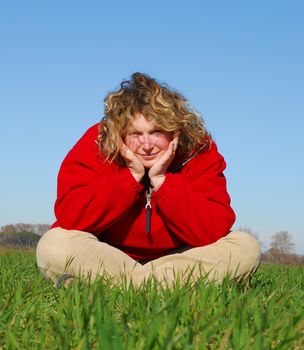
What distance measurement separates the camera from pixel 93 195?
4703 millimetres

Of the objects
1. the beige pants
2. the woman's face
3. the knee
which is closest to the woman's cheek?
the woman's face

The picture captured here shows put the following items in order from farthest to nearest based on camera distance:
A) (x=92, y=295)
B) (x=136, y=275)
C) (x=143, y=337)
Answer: (x=136, y=275) < (x=92, y=295) < (x=143, y=337)

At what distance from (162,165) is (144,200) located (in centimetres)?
35

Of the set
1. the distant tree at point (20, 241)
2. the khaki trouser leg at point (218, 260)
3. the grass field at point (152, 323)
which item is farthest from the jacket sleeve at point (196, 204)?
the distant tree at point (20, 241)

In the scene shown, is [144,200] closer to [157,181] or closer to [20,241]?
[157,181]

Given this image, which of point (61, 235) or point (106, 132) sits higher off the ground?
point (106, 132)

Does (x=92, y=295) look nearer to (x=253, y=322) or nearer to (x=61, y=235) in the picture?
(x=253, y=322)

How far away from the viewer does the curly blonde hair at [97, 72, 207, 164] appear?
4789 millimetres

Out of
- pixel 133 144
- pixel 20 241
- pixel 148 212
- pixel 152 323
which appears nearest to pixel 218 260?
pixel 148 212

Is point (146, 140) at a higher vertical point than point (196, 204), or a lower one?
higher

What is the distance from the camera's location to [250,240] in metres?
4.95

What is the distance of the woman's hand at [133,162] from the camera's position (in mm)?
4816

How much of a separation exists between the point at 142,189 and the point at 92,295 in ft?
6.42

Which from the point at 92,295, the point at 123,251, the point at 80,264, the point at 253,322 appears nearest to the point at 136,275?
the point at 80,264
